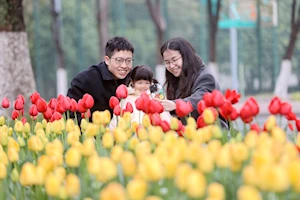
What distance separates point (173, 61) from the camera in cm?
666

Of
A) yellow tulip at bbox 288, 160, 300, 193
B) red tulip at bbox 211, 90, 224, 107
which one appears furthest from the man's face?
yellow tulip at bbox 288, 160, 300, 193

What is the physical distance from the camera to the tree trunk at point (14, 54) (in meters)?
12.3

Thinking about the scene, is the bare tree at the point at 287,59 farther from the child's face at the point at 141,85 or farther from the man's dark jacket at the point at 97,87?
the child's face at the point at 141,85

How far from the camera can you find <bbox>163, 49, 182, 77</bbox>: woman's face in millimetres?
6637

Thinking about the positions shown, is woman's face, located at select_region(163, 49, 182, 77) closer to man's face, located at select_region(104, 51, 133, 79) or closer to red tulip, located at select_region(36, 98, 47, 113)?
man's face, located at select_region(104, 51, 133, 79)

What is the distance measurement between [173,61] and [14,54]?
20.5 ft

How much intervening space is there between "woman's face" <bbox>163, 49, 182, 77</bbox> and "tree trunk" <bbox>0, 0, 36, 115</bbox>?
5859mm

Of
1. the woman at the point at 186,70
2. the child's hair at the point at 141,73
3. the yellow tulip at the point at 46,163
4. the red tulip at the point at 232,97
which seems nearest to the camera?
the yellow tulip at the point at 46,163

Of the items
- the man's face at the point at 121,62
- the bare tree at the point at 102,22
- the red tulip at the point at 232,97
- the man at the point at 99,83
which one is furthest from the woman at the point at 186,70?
the bare tree at the point at 102,22

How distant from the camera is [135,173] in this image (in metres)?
3.09

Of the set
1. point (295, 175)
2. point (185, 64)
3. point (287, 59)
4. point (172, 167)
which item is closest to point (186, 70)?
point (185, 64)

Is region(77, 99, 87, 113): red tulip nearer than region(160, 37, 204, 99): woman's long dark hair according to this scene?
Yes

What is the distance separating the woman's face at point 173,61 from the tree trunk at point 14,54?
19.2 ft

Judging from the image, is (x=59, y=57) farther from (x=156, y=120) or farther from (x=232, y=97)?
(x=156, y=120)
